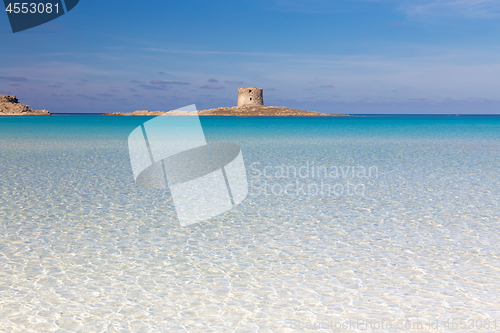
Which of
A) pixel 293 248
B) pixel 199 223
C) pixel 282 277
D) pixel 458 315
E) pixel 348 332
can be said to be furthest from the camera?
pixel 199 223

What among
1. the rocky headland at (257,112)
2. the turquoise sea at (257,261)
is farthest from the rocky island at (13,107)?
the turquoise sea at (257,261)

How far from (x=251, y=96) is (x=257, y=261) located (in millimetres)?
95971

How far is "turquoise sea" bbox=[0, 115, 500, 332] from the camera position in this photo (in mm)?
3549

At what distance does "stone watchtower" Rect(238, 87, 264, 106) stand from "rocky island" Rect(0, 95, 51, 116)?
61044mm

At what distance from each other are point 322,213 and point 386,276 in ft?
8.97

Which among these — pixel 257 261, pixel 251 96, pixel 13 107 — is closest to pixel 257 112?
pixel 251 96

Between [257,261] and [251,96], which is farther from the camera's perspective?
[251,96]

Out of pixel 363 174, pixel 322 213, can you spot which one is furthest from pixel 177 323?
pixel 363 174

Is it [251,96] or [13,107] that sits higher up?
[251,96]

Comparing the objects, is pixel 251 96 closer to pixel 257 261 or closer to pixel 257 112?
pixel 257 112

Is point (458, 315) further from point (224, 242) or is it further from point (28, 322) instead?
point (28, 322)

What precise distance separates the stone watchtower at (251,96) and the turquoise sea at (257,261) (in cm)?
9116

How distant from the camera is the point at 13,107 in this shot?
123688mm

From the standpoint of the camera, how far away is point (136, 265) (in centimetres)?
466
